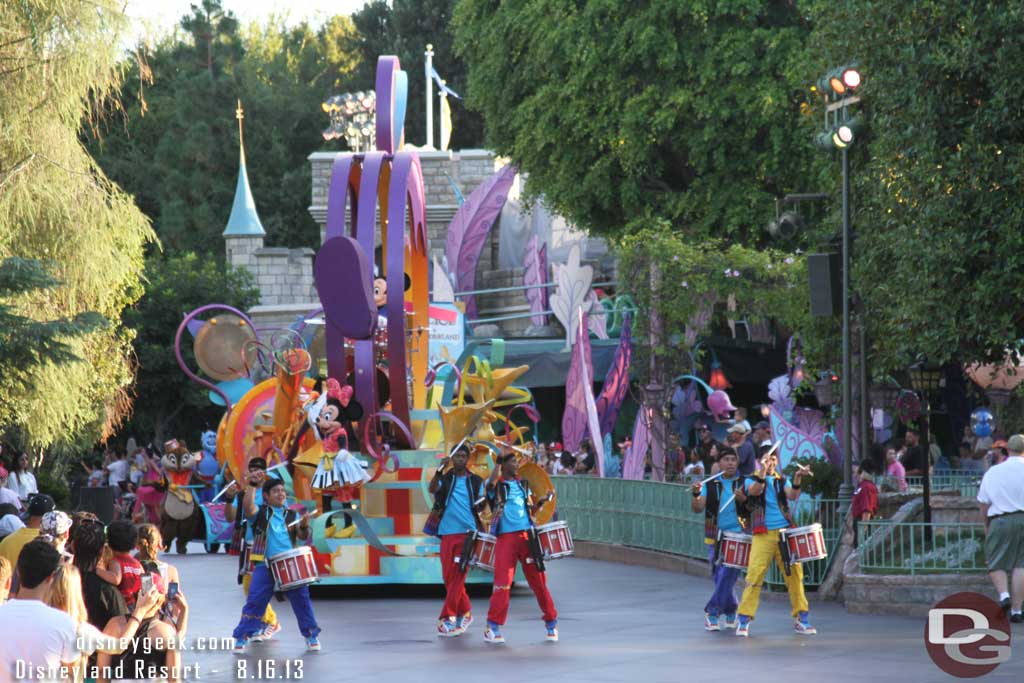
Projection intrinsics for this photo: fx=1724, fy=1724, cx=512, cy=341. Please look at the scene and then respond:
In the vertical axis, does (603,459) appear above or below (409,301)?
below

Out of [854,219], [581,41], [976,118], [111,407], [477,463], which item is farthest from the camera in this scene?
[581,41]

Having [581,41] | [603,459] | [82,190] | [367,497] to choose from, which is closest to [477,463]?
[367,497]

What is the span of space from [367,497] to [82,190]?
5420mm

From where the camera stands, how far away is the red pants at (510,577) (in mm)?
15047

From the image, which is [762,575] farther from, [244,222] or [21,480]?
[244,222]

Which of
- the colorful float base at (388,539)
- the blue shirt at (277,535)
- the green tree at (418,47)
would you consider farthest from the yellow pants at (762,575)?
the green tree at (418,47)

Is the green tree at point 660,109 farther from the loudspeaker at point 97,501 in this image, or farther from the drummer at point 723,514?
the drummer at point 723,514

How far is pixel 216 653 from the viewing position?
581 inches

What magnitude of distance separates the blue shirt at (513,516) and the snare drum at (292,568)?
185 cm

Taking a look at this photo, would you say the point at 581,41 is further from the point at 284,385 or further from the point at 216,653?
the point at 216,653

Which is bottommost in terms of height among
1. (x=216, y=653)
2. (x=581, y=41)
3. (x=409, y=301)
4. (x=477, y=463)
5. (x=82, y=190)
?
(x=216, y=653)

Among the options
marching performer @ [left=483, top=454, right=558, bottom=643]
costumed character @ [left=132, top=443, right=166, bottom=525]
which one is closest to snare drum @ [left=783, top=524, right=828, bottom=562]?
marching performer @ [left=483, top=454, right=558, bottom=643]

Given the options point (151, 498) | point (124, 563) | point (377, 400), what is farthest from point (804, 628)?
point (151, 498)

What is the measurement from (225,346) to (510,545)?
839cm
